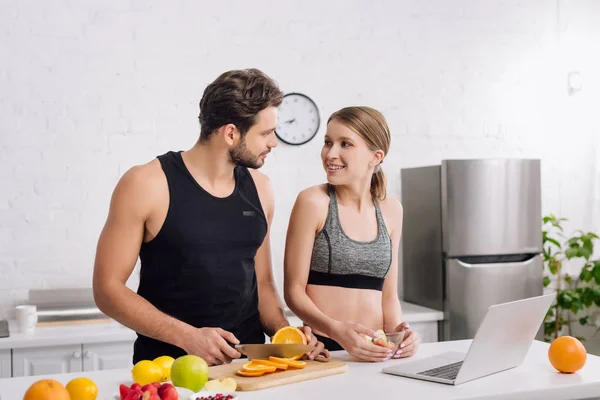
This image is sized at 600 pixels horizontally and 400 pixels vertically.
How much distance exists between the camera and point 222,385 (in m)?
1.68

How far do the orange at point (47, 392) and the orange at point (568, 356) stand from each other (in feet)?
4.02

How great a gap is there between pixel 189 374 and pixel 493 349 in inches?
29.9

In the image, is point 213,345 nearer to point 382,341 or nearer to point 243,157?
point 382,341

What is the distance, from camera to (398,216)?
254cm

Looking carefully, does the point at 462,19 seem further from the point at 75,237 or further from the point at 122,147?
the point at 75,237

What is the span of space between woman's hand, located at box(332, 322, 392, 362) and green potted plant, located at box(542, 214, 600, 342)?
252cm

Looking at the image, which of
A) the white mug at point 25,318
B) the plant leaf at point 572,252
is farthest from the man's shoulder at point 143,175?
the plant leaf at point 572,252

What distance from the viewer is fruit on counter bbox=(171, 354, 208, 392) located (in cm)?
166

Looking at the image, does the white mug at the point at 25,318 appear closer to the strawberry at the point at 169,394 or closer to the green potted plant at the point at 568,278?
the strawberry at the point at 169,394

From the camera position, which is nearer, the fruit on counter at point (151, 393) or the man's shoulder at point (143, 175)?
the fruit on counter at point (151, 393)

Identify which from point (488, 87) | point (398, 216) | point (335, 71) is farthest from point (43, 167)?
point (488, 87)

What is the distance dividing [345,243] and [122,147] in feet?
5.67

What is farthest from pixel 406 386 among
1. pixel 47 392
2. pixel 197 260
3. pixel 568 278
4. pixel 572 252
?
pixel 568 278

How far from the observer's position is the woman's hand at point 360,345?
2020mm
